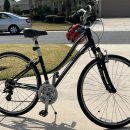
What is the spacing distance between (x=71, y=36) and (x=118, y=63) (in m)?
0.67

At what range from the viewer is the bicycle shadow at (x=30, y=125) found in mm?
4984

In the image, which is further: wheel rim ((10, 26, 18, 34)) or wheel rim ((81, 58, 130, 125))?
wheel rim ((10, 26, 18, 34))

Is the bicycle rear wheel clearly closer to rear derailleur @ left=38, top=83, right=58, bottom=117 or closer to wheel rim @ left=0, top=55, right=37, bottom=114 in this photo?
wheel rim @ left=0, top=55, right=37, bottom=114

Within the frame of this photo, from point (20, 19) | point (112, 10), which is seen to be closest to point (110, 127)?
point (20, 19)

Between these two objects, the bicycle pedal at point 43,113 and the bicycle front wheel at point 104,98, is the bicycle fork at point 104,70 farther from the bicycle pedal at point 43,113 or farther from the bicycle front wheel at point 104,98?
the bicycle pedal at point 43,113

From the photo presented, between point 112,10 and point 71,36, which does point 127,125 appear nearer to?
point 71,36

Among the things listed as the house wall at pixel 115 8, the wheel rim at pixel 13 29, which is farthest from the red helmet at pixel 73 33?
the house wall at pixel 115 8

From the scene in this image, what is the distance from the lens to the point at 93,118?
4.89 meters

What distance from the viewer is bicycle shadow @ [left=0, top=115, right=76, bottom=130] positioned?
4984 millimetres

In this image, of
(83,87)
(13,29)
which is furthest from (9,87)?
(13,29)

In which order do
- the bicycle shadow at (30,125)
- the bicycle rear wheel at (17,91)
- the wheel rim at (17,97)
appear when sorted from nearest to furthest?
the bicycle shadow at (30,125)
the bicycle rear wheel at (17,91)
the wheel rim at (17,97)

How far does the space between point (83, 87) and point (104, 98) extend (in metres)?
0.41

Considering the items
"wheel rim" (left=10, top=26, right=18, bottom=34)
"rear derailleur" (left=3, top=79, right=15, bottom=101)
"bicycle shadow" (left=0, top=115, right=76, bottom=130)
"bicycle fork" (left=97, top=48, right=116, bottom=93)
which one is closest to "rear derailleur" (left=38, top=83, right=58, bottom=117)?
"bicycle shadow" (left=0, top=115, right=76, bottom=130)

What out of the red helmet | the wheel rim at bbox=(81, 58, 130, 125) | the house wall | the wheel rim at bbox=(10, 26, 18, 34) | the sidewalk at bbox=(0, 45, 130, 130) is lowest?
the house wall
